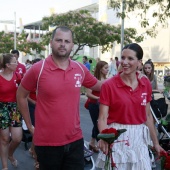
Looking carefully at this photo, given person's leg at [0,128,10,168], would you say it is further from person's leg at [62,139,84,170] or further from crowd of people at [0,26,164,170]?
person's leg at [62,139,84,170]

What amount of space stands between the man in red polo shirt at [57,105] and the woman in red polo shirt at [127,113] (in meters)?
0.26

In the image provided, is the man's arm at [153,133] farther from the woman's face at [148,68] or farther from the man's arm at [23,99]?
the woman's face at [148,68]

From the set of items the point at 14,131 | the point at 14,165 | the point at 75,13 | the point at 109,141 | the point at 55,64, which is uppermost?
the point at 75,13

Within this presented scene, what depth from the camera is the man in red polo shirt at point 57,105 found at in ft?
10.7

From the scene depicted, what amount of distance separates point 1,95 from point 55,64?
252 centimetres

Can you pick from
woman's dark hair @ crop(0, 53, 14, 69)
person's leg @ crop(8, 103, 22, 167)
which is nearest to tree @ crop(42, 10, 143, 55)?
woman's dark hair @ crop(0, 53, 14, 69)

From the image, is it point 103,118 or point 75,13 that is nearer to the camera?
point 103,118

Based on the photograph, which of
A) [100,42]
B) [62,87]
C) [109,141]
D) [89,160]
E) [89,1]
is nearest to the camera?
[109,141]

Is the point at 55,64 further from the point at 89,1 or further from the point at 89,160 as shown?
Result: the point at 89,1

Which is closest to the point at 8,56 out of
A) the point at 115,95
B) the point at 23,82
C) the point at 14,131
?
the point at 14,131

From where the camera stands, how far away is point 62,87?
10.7 feet

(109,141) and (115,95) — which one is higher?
(115,95)

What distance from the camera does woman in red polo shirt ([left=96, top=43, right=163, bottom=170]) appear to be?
324cm

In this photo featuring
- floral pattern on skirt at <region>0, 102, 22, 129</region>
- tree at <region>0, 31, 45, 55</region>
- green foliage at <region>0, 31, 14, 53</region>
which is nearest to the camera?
floral pattern on skirt at <region>0, 102, 22, 129</region>
